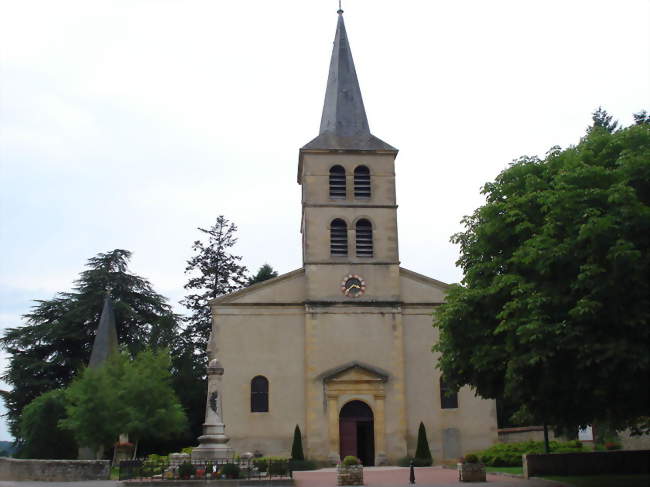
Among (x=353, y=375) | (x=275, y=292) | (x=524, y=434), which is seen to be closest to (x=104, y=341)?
(x=275, y=292)

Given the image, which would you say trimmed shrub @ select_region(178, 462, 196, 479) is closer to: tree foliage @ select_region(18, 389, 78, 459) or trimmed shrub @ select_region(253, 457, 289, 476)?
trimmed shrub @ select_region(253, 457, 289, 476)

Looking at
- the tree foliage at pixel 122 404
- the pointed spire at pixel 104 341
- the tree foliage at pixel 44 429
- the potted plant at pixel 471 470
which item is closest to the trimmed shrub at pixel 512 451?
the potted plant at pixel 471 470

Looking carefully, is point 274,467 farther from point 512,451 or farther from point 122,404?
point 122,404

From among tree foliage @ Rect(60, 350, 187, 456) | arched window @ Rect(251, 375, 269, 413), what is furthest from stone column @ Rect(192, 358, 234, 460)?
arched window @ Rect(251, 375, 269, 413)

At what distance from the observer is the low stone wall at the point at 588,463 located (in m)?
22.5

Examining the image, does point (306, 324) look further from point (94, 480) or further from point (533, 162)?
point (533, 162)

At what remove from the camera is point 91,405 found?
31.9 m

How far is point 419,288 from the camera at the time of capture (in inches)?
1407

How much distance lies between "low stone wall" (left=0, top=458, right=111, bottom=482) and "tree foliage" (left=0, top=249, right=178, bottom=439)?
18.9 meters

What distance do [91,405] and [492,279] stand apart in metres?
20.3

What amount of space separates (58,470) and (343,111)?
898 inches

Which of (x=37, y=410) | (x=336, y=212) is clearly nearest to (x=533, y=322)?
(x=336, y=212)

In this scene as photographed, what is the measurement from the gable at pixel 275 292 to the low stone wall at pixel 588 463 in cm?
1519

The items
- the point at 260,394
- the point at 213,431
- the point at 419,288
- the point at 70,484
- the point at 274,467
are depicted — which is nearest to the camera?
the point at 274,467
